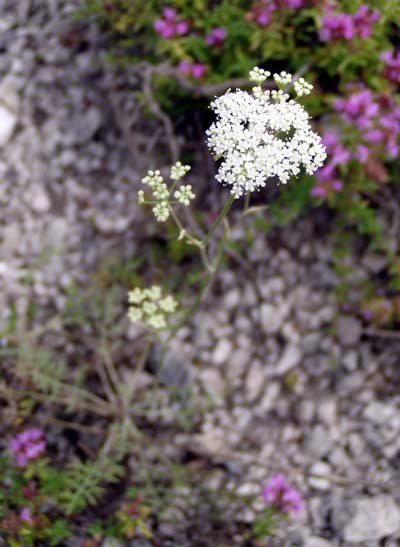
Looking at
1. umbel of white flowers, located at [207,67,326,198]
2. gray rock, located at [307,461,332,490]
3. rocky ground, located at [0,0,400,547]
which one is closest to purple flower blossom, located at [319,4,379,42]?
rocky ground, located at [0,0,400,547]

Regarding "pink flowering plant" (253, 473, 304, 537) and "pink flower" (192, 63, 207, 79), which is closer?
"pink flowering plant" (253, 473, 304, 537)

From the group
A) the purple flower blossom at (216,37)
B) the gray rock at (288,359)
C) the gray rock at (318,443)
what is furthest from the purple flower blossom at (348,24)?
the gray rock at (318,443)

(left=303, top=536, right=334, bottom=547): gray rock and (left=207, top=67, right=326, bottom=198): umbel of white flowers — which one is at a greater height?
(left=207, top=67, right=326, bottom=198): umbel of white flowers

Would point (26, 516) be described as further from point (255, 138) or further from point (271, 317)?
point (255, 138)

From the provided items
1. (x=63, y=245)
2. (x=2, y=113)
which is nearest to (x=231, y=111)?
(x=63, y=245)

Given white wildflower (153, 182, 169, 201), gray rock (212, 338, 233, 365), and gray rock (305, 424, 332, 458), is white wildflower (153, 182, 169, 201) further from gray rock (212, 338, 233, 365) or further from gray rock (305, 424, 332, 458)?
gray rock (305, 424, 332, 458)

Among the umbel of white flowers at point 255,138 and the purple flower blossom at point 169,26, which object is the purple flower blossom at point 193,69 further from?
the umbel of white flowers at point 255,138

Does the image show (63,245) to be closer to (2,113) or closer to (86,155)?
(86,155)
